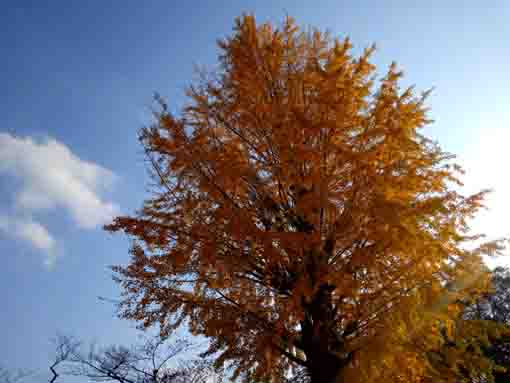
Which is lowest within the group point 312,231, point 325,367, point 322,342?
point 325,367

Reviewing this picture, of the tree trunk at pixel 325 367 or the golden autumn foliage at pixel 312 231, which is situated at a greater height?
the golden autumn foliage at pixel 312 231

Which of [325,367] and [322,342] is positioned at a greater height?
[322,342]

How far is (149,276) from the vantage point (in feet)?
13.6

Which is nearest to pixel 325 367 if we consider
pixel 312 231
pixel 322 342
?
pixel 322 342

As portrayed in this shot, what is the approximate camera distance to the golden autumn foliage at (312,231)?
11.0ft

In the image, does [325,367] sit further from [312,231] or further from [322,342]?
[312,231]

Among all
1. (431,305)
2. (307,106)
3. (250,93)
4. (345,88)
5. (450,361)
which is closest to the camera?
(450,361)

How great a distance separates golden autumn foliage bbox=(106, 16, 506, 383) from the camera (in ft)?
11.0

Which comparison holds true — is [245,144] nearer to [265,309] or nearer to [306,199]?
[306,199]

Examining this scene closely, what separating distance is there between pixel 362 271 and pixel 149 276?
8.84 feet


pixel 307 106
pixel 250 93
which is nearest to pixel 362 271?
pixel 307 106

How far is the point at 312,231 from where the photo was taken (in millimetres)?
3916

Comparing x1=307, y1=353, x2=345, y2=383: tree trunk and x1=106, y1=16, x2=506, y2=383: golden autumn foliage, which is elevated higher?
x1=106, y1=16, x2=506, y2=383: golden autumn foliage

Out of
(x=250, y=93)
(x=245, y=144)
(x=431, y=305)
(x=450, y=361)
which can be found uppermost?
(x=250, y=93)
